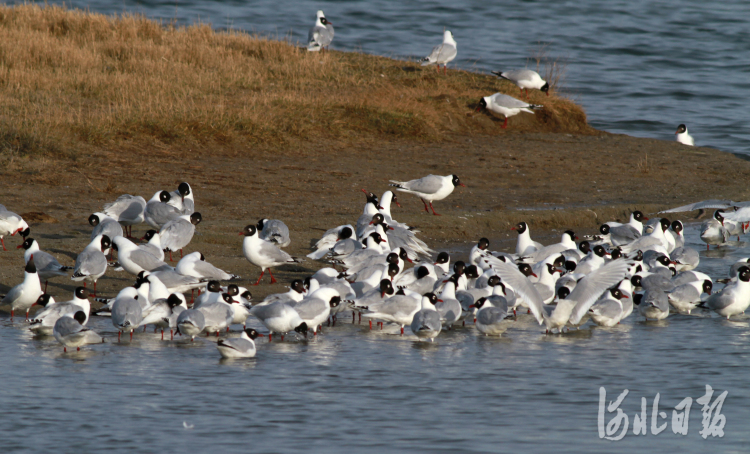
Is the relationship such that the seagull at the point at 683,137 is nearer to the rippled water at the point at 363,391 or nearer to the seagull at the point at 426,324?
the rippled water at the point at 363,391

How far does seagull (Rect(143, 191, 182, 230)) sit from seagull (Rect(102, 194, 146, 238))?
0.27 feet

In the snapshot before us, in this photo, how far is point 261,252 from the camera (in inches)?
448

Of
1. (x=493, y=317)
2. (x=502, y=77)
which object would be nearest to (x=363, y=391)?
(x=493, y=317)

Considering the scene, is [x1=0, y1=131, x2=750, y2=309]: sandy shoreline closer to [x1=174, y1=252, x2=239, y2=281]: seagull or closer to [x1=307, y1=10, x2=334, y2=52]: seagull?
[x1=174, y1=252, x2=239, y2=281]: seagull

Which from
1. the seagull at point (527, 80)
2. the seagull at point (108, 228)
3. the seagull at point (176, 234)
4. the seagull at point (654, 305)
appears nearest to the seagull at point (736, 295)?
the seagull at point (654, 305)

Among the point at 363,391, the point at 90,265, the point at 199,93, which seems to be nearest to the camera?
the point at 363,391

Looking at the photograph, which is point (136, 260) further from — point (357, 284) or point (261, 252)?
point (357, 284)

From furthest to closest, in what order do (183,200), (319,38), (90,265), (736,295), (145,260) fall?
(319,38) < (183,200) < (145,260) < (736,295) < (90,265)

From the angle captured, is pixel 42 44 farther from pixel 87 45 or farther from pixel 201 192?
pixel 201 192

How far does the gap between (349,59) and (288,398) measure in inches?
670

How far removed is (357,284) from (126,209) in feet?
11.5

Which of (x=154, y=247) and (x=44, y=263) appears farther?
(x=154, y=247)

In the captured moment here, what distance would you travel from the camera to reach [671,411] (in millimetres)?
7781

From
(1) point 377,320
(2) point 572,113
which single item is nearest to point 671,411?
(1) point 377,320
